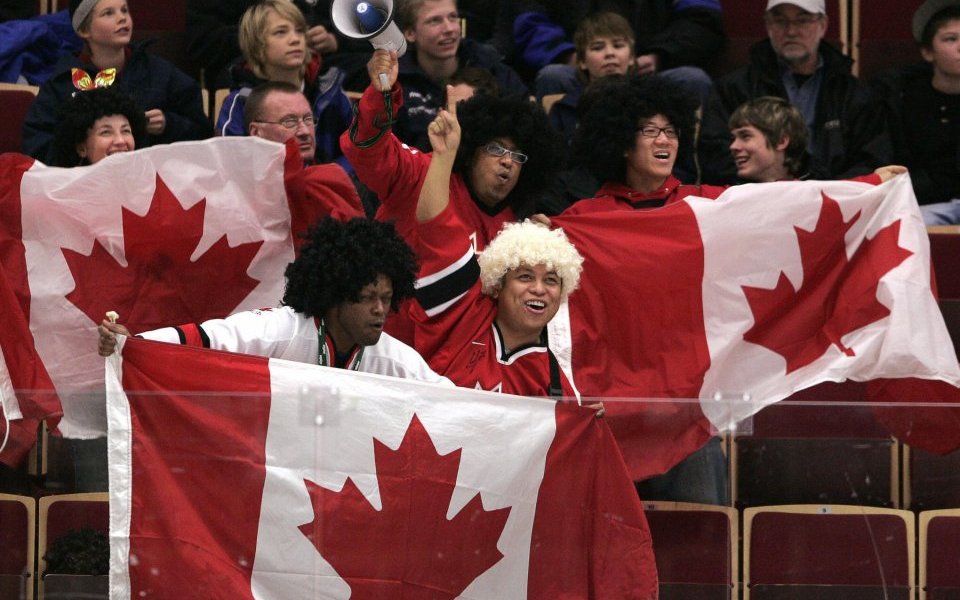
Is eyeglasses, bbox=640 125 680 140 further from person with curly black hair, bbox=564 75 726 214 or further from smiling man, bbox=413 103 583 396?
smiling man, bbox=413 103 583 396

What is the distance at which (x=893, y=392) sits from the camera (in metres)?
6.16

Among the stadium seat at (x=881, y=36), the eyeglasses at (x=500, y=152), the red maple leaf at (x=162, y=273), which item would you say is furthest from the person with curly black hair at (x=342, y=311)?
the stadium seat at (x=881, y=36)

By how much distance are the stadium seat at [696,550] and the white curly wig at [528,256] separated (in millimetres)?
1166

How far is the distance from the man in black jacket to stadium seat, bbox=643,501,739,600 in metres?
3.11

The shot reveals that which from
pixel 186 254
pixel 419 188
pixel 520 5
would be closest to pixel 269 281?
pixel 186 254

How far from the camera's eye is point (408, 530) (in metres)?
4.93

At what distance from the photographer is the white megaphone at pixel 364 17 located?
5781 mm

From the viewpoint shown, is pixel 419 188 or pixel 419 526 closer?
pixel 419 526

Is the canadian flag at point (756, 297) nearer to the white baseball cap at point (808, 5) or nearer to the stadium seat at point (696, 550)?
the stadium seat at point (696, 550)

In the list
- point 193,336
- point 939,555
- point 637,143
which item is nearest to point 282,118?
point 637,143

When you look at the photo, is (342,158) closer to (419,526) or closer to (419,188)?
(419,188)

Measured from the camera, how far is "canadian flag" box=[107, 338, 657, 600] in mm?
4848

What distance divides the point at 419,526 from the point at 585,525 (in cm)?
49

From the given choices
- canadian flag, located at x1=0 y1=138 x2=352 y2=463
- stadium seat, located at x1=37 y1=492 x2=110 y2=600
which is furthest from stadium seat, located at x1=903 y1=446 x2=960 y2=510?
canadian flag, located at x1=0 y1=138 x2=352 y2=463
